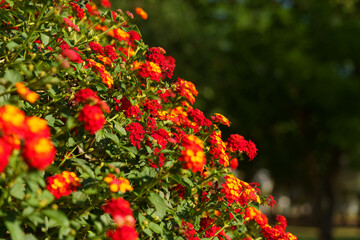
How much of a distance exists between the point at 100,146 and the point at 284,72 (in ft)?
39.0

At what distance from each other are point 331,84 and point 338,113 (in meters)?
0.94

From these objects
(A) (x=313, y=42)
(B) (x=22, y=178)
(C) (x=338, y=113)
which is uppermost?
(A) (x=313, y=42)

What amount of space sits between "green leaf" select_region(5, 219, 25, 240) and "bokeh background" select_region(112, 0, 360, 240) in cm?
1194

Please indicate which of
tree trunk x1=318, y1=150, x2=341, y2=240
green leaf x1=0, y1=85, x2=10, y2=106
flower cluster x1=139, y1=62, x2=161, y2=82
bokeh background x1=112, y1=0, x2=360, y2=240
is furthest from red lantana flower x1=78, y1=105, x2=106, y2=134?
tree trunk x1=318, y1=150, x2=341, y2=240

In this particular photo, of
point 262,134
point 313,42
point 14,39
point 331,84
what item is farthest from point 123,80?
point 262,134

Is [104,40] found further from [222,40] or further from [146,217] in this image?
[222,40]

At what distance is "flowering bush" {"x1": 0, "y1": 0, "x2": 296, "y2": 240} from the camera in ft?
5.84

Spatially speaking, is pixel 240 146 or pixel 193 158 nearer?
pixel 193 158

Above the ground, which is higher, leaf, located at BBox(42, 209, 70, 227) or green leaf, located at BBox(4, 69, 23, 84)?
green leaf, located at BBox(4, 69, 23, 84)

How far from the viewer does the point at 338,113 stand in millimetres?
13133

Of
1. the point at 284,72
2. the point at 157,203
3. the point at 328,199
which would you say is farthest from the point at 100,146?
the point at 328,199

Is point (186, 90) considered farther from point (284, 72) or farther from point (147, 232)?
point (284, 72)

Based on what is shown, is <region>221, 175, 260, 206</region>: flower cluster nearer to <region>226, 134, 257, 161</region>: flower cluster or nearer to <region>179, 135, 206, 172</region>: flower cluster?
<region>226, 134, 257, 161</region>: flower cluster

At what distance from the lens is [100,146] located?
2.48 m
